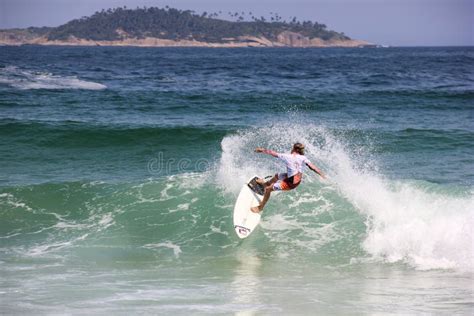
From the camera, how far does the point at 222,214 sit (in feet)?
47.6

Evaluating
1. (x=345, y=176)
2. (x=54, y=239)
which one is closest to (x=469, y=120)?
(x=345, y=176)

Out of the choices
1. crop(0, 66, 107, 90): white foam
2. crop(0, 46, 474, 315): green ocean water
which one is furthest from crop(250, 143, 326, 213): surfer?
crop(0, 66, 107, 90): white foam

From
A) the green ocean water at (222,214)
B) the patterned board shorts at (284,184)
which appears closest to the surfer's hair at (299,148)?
the patterned board shorts at (284,184)

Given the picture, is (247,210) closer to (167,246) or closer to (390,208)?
(167,246)

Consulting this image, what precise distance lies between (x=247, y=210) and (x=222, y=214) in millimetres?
1544

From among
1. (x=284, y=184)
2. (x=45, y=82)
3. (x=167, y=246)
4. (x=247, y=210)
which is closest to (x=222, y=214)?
(x=247, y=210)

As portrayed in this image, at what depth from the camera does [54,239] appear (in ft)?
42.9

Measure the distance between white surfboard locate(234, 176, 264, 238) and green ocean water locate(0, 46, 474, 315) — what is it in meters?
0.35

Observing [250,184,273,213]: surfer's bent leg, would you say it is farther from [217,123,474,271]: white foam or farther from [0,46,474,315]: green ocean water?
[217,123,474,271]: white foam

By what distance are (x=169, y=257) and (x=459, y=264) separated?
16.9 feet

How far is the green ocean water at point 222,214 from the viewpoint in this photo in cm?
962

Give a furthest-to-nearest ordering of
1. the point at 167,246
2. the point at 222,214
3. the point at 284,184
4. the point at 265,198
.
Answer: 1. the point at 222,214
2. the point at 167,246
3. the point at 265,198
4. the point at 284,184

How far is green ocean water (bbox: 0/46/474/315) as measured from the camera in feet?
31.6

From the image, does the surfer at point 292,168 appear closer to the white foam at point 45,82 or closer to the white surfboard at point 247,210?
the white surfboard at point 247,210
